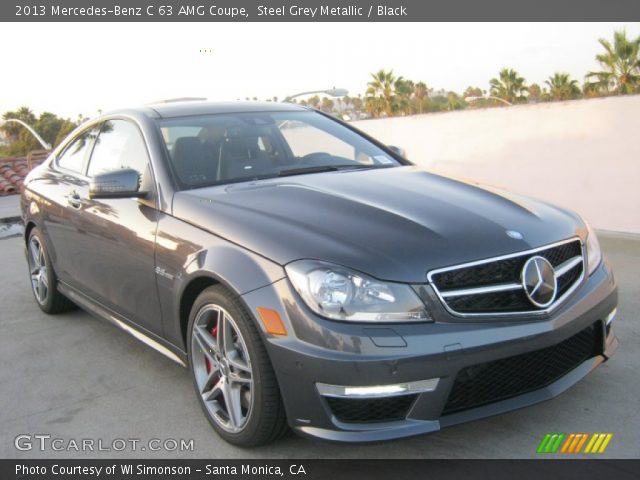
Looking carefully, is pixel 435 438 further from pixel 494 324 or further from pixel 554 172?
pixel 554 172

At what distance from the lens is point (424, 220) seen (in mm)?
2994

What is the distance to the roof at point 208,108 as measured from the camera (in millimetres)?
4207

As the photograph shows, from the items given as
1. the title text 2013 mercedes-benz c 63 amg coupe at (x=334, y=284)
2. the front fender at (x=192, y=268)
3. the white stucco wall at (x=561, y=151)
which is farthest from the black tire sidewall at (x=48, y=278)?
the white stucco wall at (x=561, y=151)

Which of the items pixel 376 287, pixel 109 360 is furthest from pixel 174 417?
pixel 376 287

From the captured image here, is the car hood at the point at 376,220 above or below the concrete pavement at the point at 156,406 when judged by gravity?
A: above

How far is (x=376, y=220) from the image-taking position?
300 cm

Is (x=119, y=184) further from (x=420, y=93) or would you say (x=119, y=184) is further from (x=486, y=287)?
(x=420, y=93)

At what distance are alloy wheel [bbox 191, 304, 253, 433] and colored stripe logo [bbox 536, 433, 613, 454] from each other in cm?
128

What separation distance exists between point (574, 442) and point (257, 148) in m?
Answer: 2.30

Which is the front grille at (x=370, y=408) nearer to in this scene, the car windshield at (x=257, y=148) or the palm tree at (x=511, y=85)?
the car windshield at (x=257, y=148)

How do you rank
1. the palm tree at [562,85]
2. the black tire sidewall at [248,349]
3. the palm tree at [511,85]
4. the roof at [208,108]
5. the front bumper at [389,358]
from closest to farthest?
1. the front bumper at [389,358]
2. the black tire sidewall at [248,349]
3. the roof at [208,108]
4. the palm tree at [562,85]
5. the palm tree at [511,85]

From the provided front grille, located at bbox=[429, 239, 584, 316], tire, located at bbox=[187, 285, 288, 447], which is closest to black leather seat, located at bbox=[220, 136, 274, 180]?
tire, located at bbox=[187, 285, 288, 447]

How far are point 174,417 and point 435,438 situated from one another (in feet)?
4.33

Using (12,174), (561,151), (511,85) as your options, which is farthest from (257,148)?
(511,85)
